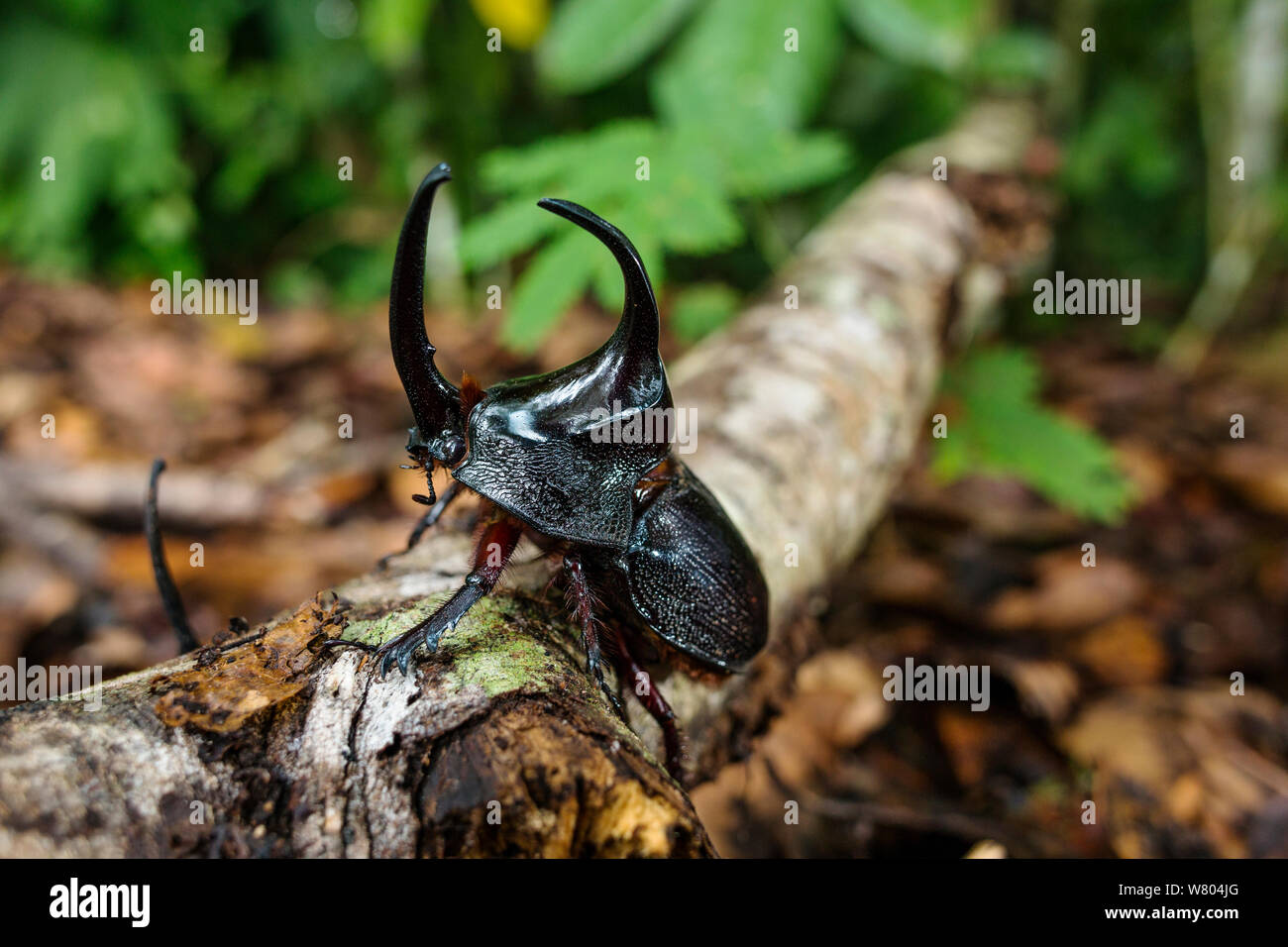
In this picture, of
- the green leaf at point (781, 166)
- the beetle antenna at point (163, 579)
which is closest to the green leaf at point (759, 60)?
the green leaf at point (781, 166)

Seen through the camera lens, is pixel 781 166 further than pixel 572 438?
Yes

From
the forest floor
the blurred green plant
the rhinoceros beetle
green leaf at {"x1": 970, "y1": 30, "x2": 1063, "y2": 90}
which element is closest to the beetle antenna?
the rhinoceros beetle

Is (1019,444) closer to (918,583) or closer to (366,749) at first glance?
(918,583)

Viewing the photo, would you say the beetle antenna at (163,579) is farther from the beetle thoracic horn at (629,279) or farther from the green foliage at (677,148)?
the green foliage at (677,148)

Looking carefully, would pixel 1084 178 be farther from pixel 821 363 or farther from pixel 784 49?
pixel 821 363

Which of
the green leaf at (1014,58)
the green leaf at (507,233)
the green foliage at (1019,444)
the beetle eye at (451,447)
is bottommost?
the beetle eye at (451,447)

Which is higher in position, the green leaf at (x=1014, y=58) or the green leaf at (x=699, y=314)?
the green leaf at (x=1014, y=58)

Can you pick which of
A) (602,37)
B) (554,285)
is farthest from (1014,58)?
(554,285)
